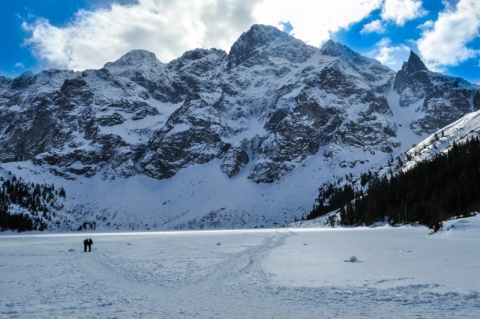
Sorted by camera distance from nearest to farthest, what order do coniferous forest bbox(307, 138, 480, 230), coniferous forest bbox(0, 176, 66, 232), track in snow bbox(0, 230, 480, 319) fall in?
1. track in snow bbox(0, 230, 480, 319)
2. coniferous forest bbox(307, 138, 480, 230)
3. coniferous forest bbox(0, 176, 66, 232)

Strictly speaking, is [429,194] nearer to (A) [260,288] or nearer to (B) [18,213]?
(A) [260,288]

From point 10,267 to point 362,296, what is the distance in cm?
2544

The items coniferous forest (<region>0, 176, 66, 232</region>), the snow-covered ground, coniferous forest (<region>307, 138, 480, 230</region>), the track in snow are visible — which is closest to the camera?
the track in snow

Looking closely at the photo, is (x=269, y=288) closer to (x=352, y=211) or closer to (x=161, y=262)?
(x=161, y=262)

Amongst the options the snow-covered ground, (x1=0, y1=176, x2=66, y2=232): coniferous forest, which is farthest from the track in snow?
(x1=0, y1=176, x2=66, y2=232): coniferous forest

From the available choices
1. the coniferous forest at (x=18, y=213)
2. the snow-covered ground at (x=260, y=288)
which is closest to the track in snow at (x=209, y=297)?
the snow-covered ground at (x=260, y=288)

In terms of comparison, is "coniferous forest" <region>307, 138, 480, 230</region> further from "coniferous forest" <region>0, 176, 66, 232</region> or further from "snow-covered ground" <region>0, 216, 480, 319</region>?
"coniferous forest" <region>0, 176, 66, 232</region>

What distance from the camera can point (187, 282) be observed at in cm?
1948

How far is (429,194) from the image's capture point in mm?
89250

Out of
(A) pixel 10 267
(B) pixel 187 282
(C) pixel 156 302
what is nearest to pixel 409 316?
(C) pixel 156 302

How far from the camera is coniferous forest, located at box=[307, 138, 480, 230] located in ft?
228

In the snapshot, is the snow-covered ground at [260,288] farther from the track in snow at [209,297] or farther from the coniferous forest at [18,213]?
the coniferous forest at [18,213]

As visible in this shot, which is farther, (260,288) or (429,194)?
(429,194)

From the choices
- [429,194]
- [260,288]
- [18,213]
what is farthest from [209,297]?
[18,213]
